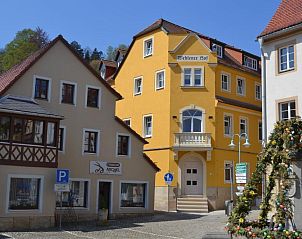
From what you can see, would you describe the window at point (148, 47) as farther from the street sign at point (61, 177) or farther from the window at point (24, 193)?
the window at point (24, 193)

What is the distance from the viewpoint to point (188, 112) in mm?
36250

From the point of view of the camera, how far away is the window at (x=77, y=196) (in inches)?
1053

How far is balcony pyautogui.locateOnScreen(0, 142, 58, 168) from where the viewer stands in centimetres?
2292

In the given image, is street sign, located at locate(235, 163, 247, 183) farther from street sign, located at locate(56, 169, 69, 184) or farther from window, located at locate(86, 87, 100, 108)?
street sign, located at locate(56, 169, 69, 184)

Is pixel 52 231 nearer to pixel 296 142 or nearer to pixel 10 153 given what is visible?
pixel 10 153

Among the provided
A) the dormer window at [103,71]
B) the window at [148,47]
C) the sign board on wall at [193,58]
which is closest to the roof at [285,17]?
the sign board on wall at [193,58]

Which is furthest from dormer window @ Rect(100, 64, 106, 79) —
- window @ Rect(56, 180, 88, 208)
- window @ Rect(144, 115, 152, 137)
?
window @ Rect(56, 180, 88, 208)

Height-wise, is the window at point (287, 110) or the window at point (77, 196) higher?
the window at point (287, 110)

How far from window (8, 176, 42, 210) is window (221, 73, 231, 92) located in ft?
62.4

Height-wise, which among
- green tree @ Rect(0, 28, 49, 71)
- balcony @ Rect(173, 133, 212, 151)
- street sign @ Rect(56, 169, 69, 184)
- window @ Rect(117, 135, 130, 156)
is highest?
green tree @ Rect(0, 28, 49, 71)

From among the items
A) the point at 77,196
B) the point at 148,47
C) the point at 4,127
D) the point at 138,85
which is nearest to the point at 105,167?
the point at 77,196

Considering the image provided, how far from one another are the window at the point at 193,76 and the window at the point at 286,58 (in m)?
12.1

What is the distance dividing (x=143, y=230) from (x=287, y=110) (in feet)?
31.5

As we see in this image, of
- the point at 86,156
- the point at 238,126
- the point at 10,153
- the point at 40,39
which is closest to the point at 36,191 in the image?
the point at 10,153
